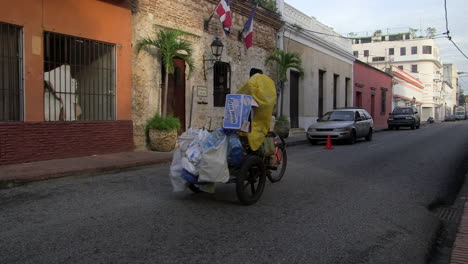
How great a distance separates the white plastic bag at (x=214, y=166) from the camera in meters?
5.23

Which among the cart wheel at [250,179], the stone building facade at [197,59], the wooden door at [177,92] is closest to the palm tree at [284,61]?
the stone building facade at [197,59]

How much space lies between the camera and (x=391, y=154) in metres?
12.2

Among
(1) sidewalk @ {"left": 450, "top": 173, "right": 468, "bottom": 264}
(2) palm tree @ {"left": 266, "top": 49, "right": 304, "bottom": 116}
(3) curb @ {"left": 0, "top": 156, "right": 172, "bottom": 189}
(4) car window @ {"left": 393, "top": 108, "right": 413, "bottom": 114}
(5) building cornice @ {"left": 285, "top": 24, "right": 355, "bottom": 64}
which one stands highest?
(5) building cornice @ {"left": 285, "top": 24, "right": 355, "bottom": 64}

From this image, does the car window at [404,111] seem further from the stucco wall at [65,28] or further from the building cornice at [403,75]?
the stucco wall at [65,28]

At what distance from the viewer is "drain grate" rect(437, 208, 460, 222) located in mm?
5262

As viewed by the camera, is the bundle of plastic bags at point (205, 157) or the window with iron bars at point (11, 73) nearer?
the bundle of plastic bags at point (205, 157)

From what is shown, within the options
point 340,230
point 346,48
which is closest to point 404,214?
point 340,230

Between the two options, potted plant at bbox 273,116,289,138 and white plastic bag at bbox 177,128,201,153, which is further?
potted plant at bbox 273,116,289,138

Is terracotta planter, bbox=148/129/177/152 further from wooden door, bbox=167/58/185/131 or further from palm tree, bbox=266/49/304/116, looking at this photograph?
palm tree, bbox=266/49/304/116

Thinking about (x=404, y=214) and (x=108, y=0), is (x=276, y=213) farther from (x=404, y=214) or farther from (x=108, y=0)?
(x=108, y=0)

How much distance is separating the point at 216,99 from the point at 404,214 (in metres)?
11.1

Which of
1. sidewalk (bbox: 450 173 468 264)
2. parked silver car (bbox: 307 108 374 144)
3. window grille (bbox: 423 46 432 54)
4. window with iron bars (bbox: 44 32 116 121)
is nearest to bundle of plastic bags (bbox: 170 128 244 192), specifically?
sidewalk (bbox: 450 173 468 264)

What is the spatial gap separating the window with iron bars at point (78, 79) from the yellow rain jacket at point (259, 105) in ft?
19.0

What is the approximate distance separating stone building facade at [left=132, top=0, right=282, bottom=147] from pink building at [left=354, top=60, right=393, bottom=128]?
15.4 meters
